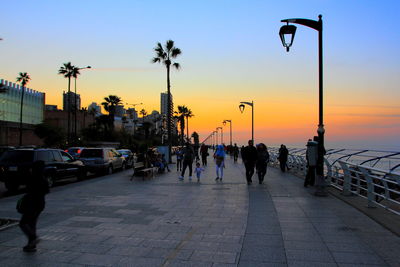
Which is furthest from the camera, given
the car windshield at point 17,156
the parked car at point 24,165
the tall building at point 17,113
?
the tall building at point 17,113

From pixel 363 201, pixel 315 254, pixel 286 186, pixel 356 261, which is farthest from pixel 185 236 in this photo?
pixel 286 186

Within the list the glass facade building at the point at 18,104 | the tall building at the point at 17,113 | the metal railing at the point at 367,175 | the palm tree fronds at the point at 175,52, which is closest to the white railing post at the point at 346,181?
the metal railing at the point at 367,175

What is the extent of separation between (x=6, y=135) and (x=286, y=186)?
5858 centimetres

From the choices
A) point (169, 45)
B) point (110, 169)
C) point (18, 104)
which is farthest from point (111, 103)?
point (110, 169)

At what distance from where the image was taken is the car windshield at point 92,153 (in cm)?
2042

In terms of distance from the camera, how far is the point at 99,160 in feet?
65.5

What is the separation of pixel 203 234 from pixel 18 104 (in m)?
78.9

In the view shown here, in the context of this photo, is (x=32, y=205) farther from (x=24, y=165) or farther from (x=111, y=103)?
(x=111, y=103)

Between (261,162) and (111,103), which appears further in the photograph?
(111,103)

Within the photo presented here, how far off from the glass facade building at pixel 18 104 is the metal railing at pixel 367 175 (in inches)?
2614

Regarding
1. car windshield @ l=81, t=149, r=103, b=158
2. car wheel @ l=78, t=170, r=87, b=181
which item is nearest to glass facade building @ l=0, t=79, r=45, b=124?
car windshield @ l=81, t=149, r=103, b=158

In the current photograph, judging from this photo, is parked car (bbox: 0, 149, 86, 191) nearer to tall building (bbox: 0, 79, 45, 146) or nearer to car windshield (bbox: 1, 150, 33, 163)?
car windshield (bbox: 1, 150, 33, 163)

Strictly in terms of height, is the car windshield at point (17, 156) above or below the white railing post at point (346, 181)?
above

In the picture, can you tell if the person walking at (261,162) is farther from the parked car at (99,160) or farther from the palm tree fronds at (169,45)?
the palm tree fronds at (169,45)
